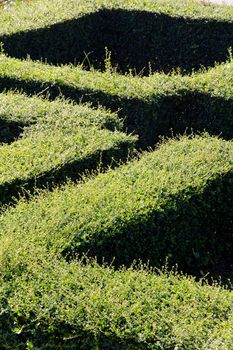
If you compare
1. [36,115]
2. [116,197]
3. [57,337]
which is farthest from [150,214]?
[36,115]

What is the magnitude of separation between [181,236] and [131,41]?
23.2 feet

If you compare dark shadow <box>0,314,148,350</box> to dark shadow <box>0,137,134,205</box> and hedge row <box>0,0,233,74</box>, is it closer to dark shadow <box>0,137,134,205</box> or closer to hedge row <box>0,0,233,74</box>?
dark shadow <box>0,137,134,205</box>

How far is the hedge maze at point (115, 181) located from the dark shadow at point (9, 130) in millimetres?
22

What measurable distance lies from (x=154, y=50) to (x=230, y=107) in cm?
381

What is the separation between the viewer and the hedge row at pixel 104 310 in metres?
6.62

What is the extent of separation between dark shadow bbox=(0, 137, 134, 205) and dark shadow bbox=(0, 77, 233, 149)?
1.26m

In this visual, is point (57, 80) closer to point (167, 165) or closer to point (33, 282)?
point (167, 165)

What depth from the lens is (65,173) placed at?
9.51m

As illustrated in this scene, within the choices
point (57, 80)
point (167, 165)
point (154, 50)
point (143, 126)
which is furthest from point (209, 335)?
point (154, 50)

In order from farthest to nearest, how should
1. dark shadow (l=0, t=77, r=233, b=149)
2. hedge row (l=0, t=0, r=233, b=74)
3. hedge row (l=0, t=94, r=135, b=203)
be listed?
1. hedge row (l=0, t=0, r=233, b=74)
2. dark shadow (l=0, t=77, r=233, b=149)
3. hedge row (l=0, t=94, r=135, b=203)

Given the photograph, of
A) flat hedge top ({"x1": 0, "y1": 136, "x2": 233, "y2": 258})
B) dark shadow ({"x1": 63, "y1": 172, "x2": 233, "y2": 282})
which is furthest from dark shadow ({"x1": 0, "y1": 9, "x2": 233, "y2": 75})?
dark shadow ({"x1": 63, "y1": 172, "x2": 233, "y2": 282})

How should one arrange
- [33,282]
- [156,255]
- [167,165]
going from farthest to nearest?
[167,165]
[156,255]
[33,282]

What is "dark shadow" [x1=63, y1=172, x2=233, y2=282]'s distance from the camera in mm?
8117

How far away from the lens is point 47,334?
6.94 m
